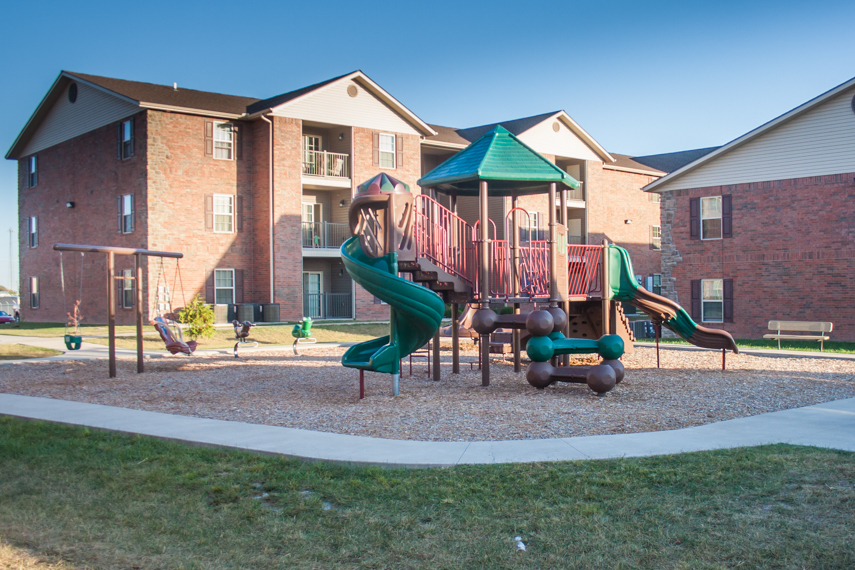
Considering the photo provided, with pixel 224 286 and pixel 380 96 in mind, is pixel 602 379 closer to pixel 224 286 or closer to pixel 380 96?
pixel 224 286

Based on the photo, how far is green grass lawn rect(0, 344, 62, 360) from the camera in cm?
1864

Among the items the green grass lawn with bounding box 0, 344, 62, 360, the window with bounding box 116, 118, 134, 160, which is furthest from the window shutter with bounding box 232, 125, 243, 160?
the green grass lawn with bounding box 0, 344, 62, 360

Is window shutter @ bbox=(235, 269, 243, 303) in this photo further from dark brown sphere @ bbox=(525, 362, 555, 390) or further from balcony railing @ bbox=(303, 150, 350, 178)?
dark brown sphere @ bbox=(525, 362, 555, 390)

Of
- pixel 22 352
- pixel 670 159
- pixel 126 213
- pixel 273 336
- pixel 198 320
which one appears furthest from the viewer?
pixel 670 159

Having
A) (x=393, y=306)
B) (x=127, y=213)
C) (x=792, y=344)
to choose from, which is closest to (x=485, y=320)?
(x=393, y=306)

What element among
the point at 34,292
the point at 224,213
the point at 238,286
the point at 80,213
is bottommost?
the point at 34,292

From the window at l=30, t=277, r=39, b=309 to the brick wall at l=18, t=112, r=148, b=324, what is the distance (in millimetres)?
254

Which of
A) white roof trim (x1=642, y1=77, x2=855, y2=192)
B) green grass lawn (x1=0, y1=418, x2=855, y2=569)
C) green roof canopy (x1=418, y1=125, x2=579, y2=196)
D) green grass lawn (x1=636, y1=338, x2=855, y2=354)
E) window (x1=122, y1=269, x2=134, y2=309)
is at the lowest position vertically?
green grass lawn (x1=636, y1=338, x2=855, y2=354)

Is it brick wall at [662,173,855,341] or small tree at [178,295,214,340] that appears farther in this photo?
small tree at [178,295,214,340]

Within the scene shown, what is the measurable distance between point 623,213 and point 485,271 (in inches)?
1177

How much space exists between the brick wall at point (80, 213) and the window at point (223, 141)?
2.78 metres

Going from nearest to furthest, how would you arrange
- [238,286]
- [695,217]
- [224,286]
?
1. [695,217]
2. [224,286]
3. [238,286]

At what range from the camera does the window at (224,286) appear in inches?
1151

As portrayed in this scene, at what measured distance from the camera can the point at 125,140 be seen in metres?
29.3
